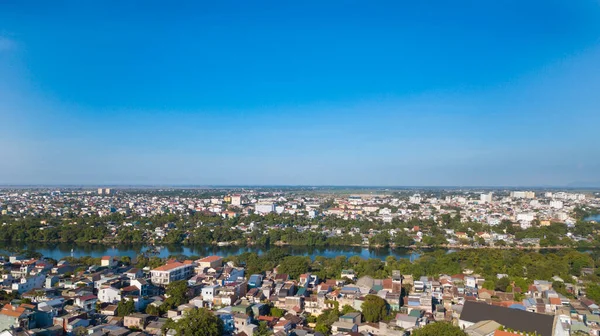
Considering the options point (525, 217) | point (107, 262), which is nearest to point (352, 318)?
point (107, 262)

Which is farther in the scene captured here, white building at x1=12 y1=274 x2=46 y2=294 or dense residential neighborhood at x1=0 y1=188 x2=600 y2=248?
dense residential neighborhood at x1=0 y1=188 x2=600 y2=248

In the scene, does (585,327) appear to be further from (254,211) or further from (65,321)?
(254,211)

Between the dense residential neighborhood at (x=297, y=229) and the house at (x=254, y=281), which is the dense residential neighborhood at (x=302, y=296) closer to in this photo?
the house at (x=254, y=281)

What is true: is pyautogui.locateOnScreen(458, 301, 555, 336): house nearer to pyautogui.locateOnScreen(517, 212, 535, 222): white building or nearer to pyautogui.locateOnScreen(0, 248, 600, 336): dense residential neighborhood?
pyautogui.locateOnScreen(0, 248, 600, 336): dense residential neighborhood

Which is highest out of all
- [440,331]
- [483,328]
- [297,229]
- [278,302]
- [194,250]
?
[440,331]

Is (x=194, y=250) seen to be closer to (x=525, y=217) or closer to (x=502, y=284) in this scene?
(x=502, y=284)

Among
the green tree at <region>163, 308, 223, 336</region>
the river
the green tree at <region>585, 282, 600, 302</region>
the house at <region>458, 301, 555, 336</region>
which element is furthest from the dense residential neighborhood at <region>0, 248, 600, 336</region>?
the river
